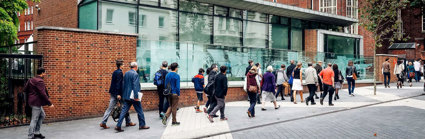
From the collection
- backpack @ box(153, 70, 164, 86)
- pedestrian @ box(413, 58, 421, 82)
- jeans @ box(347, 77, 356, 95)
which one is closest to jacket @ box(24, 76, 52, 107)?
backpack @ box(153, 70, 164, 86)

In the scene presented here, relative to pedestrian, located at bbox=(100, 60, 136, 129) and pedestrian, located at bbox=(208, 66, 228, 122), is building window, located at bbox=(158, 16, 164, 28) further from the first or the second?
pedestrian, located at bbox=(100, 60, 136, 129)

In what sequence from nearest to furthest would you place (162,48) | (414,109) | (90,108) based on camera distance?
1. (90,108)
2. (414,109)
3. (162,48)

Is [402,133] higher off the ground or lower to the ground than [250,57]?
lower

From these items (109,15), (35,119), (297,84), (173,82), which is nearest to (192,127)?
(173,82)

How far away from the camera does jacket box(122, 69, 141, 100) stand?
8438 mm

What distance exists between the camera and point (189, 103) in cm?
1330

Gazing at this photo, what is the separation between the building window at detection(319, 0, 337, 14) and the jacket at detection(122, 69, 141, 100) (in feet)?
130

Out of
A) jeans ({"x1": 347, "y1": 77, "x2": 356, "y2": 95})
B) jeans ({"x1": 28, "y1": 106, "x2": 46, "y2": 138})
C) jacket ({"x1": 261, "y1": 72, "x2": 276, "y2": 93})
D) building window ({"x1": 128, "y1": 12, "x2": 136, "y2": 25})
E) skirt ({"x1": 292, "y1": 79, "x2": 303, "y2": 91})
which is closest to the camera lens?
jeans ({"x1": 28, "y1": 106, "x2": 46, "y2": 138})

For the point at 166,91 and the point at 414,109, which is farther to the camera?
the point at 414,109

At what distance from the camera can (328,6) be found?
146 feet

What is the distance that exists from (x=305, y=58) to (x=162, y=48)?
929 cm

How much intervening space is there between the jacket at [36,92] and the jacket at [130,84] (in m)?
1.78

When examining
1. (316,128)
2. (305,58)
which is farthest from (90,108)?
(305,58)

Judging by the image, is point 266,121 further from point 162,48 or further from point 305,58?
point 305,58
